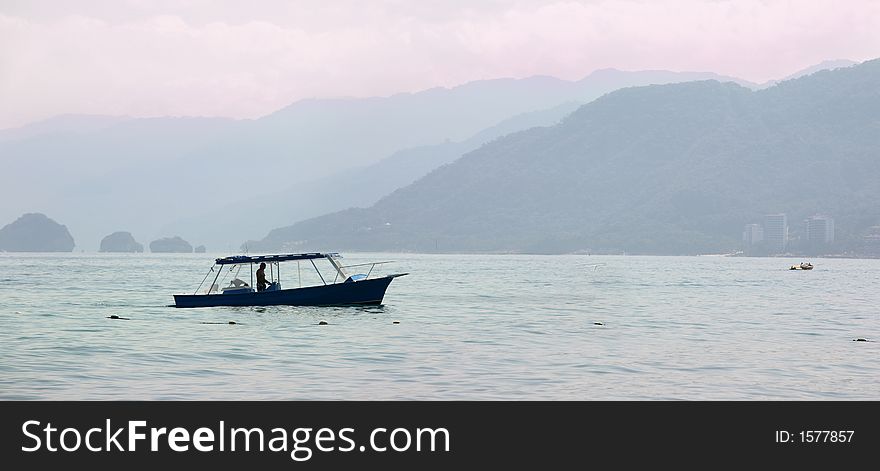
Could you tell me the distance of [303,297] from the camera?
67.9 m

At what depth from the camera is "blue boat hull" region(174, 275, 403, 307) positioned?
221 feet

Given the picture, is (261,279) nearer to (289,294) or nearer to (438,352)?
(289,294)

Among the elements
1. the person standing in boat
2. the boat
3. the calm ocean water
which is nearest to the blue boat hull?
the boat

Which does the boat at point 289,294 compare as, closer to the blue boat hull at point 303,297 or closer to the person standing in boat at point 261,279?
the blue boat hull at point 303,297

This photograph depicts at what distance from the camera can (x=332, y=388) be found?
34000 mm

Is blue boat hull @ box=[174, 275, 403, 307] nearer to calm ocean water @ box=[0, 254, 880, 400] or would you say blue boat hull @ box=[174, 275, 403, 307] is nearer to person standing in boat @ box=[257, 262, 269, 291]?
person standing in boat @ box=[257, 262, 269, 291]

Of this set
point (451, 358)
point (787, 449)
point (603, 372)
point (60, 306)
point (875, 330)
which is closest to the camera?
point (787, 449)

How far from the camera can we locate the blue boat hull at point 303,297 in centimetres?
6750

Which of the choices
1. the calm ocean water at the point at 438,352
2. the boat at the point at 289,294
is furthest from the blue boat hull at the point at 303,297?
the calm ocean water at the point at 438,352

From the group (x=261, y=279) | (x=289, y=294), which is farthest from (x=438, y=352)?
(x=261, y=279)

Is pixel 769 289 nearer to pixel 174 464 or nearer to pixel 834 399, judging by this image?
pixel 834 399

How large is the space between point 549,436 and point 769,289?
102 m

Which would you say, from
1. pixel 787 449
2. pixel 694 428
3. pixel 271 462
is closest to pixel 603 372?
pixel 694 428

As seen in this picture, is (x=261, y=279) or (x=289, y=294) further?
(x=261, y=279)
